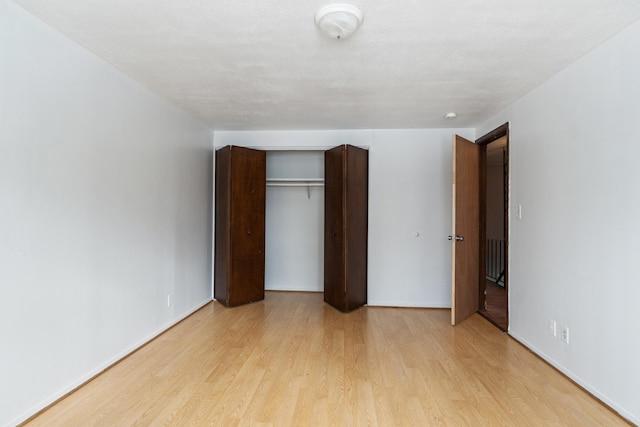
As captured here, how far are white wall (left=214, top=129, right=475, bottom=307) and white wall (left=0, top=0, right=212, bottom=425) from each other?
253 centimetres

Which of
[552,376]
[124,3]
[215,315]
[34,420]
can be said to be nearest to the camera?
[124,3]

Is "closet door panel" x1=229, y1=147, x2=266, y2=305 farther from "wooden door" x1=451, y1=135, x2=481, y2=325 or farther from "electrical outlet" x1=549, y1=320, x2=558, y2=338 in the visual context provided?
"electrical outlet" x1=549, y1=320, x2=558, y2=338

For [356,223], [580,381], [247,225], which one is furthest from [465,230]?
[247,225]

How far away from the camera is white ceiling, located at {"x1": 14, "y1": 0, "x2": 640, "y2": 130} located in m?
1.74

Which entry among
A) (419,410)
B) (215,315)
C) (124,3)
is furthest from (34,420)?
(124,3)

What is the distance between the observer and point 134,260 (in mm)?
2756

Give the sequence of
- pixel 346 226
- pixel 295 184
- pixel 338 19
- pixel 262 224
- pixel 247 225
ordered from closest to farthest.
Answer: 1. pixel 338 19
2. pixel 346 226
3. pixel 247 225
4. pixel 262 224
5. pixel 295 184

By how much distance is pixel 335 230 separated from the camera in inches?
159

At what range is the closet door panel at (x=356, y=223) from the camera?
→ 3902 mm

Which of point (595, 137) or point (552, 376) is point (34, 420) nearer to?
point (552, 376)

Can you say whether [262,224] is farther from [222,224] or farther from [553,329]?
[553,329]

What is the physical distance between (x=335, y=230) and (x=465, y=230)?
151cm

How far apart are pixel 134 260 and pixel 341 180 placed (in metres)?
2.34

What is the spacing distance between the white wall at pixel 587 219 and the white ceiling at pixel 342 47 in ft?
0.74
